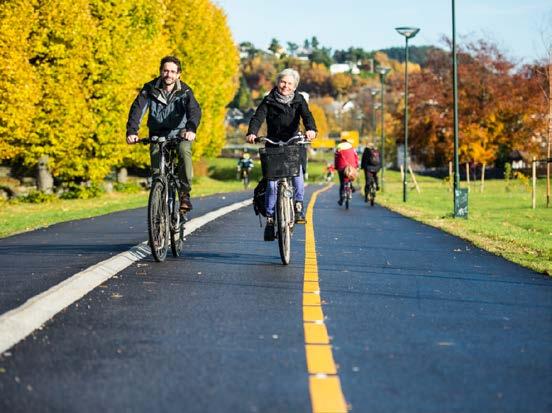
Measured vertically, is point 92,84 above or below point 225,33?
below

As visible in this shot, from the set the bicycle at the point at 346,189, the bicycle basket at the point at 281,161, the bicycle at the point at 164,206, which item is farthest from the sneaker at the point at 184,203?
the bicycle at the point at 346,189

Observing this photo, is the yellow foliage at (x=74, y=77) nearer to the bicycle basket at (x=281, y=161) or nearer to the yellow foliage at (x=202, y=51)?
the yellow foliage at (x=202, y=51)

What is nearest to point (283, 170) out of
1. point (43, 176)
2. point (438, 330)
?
point (438, 330)

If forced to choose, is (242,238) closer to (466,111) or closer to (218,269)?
(218,269)

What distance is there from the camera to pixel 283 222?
11805 mm

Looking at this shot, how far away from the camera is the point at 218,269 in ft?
37.5

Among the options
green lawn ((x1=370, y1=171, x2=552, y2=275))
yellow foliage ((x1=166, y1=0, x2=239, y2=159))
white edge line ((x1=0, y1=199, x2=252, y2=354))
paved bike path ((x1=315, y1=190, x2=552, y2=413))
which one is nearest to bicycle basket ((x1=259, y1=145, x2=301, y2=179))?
paved bike path ((x1=315, y1=190, x2=552, y2=413))

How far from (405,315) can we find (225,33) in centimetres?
5488

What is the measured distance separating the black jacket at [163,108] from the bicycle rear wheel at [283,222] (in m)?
1.20

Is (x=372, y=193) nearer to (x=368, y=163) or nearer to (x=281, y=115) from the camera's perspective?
(x=368, y=163)

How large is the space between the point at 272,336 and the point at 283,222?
4708mm

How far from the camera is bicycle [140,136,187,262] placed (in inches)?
455

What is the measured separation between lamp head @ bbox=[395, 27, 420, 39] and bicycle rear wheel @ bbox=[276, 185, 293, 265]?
26957mm

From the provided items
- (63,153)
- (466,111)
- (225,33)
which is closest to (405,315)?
(63,153)
